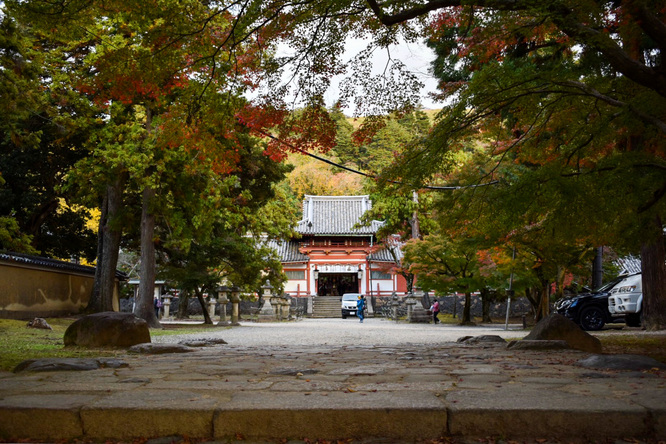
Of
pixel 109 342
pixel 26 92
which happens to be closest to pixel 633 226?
pixel 109 342

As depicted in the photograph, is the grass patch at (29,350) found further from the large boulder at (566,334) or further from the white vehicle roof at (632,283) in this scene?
the white vehicle roof at (632,283)

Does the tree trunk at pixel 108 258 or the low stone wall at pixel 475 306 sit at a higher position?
the tree trunk at pixel 108 258

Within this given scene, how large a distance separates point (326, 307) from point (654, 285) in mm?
29668

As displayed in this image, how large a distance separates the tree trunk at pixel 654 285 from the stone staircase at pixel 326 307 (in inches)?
1110

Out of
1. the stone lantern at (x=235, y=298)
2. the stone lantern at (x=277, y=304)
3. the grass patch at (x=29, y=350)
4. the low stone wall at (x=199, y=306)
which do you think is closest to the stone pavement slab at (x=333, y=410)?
the grass patch at (x=29, y=350)

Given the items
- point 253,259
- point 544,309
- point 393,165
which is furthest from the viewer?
point 253,259

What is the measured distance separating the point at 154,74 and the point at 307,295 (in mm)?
35182

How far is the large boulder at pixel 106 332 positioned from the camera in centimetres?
777

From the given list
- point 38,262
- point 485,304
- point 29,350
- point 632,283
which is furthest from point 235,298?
point 29,350

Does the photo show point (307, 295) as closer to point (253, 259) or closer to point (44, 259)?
point (253, 259)

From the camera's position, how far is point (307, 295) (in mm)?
41219

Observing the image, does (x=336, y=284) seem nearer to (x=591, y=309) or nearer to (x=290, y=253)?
(x=290, y=253)

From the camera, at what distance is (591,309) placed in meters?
15.9

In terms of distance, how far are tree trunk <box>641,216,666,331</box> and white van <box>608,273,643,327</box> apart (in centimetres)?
191
